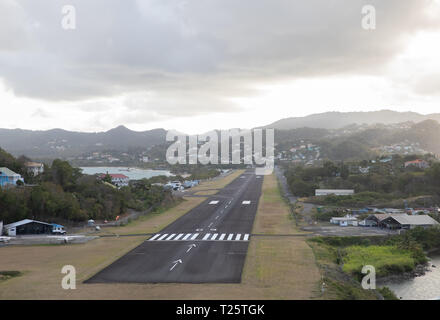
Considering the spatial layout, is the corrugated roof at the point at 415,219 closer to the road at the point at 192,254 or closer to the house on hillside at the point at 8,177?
the road at the point at 192,254

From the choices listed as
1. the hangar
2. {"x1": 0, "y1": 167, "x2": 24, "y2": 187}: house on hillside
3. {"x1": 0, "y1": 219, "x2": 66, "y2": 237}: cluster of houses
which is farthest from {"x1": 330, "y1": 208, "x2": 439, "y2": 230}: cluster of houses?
{"x1": 0, "y1": 167, "x2": 24, "y2": 187}: house on hillside

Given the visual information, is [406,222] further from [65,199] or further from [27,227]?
[27,227]

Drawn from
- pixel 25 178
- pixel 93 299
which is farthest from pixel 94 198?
pixel 93 299

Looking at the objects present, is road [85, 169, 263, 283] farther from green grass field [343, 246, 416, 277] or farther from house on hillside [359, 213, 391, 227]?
house on hillside [359, 213, 391, 227]

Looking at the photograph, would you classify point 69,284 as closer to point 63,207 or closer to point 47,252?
point 47,252

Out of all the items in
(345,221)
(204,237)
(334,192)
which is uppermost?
(334,192)

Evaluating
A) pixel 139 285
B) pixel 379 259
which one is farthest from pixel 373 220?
pixel 139 285

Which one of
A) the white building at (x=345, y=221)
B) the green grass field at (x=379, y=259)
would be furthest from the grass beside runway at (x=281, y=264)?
the white building at (x=345, y=221)
